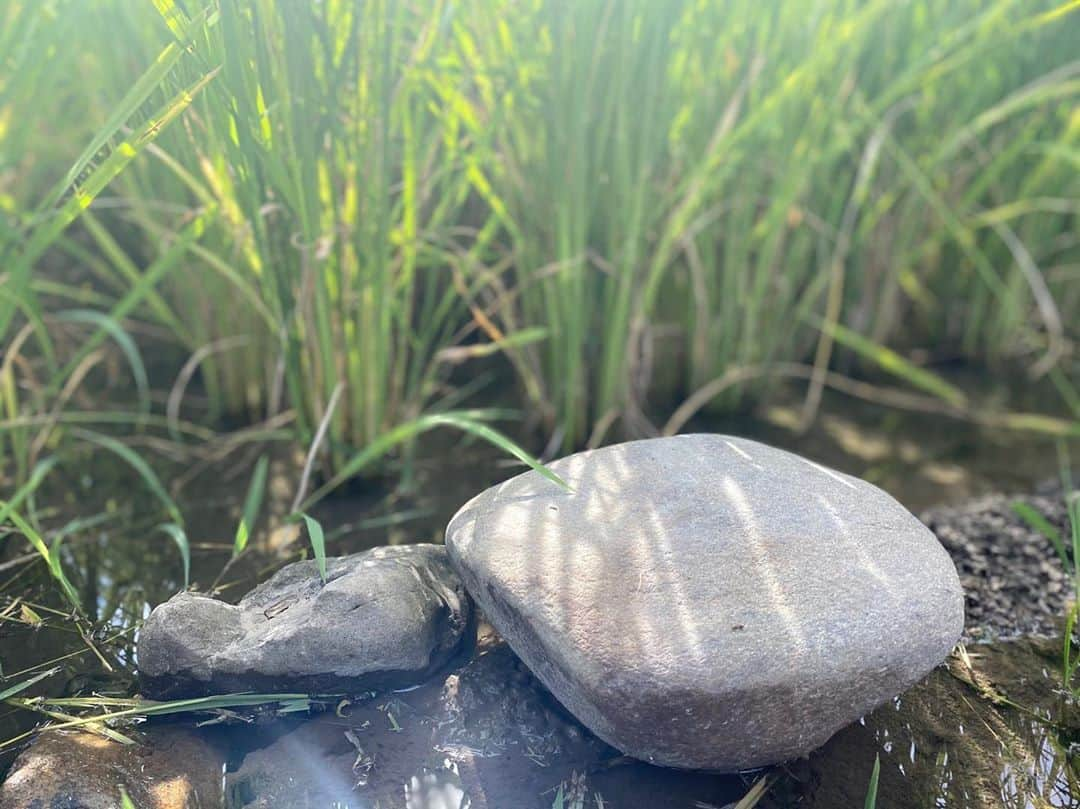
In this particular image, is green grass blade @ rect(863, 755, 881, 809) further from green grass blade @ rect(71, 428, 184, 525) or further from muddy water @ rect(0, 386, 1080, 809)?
green grass blade @ rect(71, 428, 184, 525)

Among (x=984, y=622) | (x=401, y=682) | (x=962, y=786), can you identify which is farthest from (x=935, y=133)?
(x=401, y=682)

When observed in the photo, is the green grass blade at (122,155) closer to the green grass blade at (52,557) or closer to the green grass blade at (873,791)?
the green grass blade at (52,557)

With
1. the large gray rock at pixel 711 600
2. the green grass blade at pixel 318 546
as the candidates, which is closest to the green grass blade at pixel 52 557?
the green grass blade at pixel 318 546

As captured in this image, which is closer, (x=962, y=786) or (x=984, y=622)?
(x=962, y=786)

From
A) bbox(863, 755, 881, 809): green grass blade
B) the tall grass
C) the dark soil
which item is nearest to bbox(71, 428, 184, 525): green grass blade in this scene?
the tall grass

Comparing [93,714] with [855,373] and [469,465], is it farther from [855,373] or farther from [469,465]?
[855,373]
